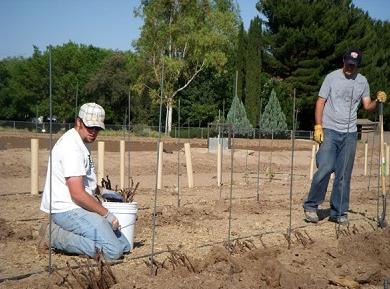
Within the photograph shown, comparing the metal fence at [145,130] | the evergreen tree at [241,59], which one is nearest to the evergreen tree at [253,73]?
the evergreen tree at [241,59]

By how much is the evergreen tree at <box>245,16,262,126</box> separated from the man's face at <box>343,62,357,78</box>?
103ft

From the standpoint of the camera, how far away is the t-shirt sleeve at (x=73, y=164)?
366 cm

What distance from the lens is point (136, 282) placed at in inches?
123

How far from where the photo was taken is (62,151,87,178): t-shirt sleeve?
3660 mm

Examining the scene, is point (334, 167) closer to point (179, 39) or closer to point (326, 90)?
point (326, 90)

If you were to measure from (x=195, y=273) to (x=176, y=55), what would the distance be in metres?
35.4

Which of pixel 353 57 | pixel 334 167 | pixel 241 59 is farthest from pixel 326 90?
pixel 241 59

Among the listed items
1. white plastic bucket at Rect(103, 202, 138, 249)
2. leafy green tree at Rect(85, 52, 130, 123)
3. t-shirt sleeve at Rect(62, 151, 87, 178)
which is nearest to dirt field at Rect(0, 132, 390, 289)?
white plastic bucket at Rect(103, 202, 138, 249)

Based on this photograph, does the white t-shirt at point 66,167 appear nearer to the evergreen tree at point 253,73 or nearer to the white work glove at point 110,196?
the white work glove at point 110,196

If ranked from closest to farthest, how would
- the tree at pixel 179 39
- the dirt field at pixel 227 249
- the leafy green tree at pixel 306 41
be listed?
the dirt field at pixel 227 249, the tree at pixel 179 39, the leafy green tree at pixel 306 41

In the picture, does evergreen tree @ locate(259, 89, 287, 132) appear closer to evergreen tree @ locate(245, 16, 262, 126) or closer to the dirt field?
evergreen tree @ locate(245, 16, 262, 126)

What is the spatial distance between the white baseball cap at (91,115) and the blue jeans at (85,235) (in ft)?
2.01

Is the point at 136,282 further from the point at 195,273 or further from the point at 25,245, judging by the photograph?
the point at 25,245

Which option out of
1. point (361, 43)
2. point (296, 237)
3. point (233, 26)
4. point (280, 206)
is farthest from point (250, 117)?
point (296, 237)
